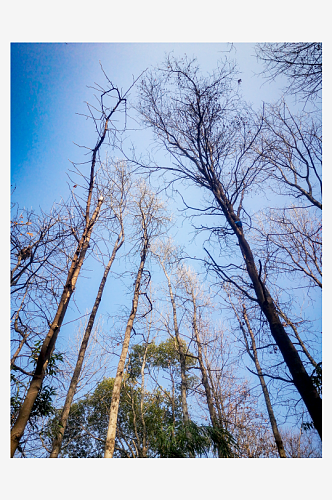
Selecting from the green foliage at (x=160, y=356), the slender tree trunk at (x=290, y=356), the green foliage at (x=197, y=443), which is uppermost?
the green foliage at (x=160, y=356)

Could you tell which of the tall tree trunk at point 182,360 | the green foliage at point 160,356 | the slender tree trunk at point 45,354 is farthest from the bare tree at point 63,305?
the green foliage at point 160,356

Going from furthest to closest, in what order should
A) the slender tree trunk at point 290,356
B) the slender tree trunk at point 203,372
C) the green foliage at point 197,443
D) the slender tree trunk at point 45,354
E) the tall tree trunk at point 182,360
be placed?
1. the tall tree trunk at point 182,360
2. the slender tree trunk at point 203,372
3. the green foliage at point 197,443
4. the slender tree trunk at point 45,354
5. the slender tree trunk at point 290,356

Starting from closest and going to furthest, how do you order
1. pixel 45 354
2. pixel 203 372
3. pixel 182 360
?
pixel 45 354
pixel 203 372
pixel 182 360

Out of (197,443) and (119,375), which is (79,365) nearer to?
(119,375)

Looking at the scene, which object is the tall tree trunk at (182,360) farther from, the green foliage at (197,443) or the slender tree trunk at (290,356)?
the slender tree trunk at (290,356)

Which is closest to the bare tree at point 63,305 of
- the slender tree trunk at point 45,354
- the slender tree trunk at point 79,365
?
the slender tree trunk at point 45,354

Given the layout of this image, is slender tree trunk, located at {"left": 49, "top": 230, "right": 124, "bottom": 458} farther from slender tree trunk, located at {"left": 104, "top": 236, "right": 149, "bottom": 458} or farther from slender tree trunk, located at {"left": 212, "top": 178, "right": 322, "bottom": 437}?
slender tree trunk, located at {"left": 212, "top": 178, "right": 322, "bottom": 437}

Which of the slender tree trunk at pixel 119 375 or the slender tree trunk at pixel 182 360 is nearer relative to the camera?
the slender tree trunk at pixel 119 375

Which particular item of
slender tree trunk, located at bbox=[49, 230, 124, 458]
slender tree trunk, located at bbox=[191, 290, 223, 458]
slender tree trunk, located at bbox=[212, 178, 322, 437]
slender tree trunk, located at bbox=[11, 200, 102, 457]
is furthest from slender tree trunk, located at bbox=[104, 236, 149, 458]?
slender tree trunk, located at bbox=[212, 178, 322, 437]

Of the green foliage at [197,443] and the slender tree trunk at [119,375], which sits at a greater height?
the slender tree trunk at [119,375]

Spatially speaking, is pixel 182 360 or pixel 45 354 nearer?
pixel 45 354

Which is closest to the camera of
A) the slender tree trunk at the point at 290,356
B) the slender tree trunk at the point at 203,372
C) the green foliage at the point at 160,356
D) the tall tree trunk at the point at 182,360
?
the slender tree trunk at the point at 290,356

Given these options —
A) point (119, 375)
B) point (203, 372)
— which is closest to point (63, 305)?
point (119, 375)
